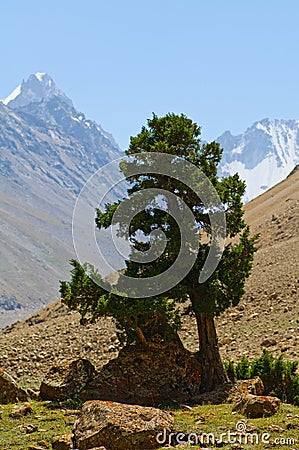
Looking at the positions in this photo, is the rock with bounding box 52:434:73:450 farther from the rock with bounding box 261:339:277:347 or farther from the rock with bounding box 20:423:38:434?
the rock with bounding box 261:339:277:347

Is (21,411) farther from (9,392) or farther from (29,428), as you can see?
(9,392)

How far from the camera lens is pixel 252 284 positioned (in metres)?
41.8

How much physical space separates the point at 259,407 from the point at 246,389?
3667 millimetres

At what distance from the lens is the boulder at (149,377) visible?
21250mm

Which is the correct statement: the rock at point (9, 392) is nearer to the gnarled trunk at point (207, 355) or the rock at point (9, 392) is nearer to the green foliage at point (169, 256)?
the green foliage at point (169, 256)

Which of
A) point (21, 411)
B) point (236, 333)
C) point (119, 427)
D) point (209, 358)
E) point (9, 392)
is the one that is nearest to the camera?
point (119, 427)

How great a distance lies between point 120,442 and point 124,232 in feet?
34.5

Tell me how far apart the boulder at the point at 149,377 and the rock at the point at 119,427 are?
6.15m

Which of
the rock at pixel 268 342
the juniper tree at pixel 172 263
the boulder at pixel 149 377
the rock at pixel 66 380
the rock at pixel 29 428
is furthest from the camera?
the rock at pixel 268 342

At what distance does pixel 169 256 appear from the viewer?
22406mm

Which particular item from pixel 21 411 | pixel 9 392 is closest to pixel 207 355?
pixel 9 392

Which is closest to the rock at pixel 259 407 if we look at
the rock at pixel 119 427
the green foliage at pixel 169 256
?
the rock at pixel 119 427

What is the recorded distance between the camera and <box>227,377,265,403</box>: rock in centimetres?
1991

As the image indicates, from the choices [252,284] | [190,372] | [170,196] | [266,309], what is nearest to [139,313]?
[190,372]
